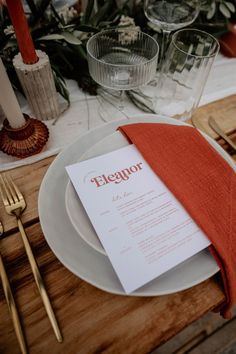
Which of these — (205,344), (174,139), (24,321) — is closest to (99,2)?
(174,139)

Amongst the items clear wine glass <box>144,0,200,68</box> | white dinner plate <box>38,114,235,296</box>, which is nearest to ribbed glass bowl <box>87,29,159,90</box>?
clear wine glass <box>144,0,200,68</box>

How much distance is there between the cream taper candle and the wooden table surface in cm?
20

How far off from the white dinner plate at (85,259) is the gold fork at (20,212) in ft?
0.15

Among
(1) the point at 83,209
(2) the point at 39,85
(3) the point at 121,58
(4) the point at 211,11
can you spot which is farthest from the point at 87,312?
(4) the point at 211,11

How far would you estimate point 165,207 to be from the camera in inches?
12.8

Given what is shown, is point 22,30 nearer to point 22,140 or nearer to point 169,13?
point 22,140

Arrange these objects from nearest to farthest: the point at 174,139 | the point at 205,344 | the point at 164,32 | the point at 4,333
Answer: the point at 4,333, the point at 174,139, the point at 164,32, the point at 205,344

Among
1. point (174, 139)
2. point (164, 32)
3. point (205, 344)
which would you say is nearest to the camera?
point (174, 139)

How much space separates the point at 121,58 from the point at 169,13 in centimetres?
19

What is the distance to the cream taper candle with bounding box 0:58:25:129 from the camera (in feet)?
1.16

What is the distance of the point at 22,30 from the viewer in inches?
14.8

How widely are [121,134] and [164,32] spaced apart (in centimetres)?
38

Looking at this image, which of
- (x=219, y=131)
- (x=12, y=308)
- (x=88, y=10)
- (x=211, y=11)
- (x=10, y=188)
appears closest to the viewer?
(x=12, y=308)

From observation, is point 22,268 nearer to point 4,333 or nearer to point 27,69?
point 4,333
